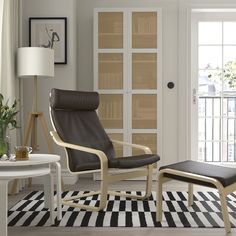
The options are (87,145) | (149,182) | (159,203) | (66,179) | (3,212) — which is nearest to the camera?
(3,212)

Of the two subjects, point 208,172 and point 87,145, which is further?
point 87,145

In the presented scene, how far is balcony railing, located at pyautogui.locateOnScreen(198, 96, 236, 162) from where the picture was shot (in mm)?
5055

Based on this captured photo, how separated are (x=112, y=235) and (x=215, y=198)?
1.46 metres

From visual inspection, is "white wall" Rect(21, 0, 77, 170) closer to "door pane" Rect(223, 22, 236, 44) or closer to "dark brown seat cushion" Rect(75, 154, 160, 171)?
"dark brown seat cushion" Rect(75, 154, 160, 171)

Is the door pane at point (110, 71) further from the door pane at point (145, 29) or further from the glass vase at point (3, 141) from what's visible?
the glass vase at point (3, 141)

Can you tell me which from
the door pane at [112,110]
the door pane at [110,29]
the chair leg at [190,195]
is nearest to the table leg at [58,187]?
the chair leg at [190,195]

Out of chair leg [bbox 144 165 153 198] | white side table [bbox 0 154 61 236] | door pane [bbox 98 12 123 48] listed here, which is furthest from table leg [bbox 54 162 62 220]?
door pane [bbox 98 12 123 48]

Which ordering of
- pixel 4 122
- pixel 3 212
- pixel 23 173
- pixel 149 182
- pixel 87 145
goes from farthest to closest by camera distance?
pixel 87 145 → pixel 149 182 → pixel 4 122 → pixel 23 173 → pixel 3 212

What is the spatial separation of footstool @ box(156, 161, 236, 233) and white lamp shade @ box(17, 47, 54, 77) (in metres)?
1.72

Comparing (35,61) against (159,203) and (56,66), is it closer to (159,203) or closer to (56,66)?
(56,66)

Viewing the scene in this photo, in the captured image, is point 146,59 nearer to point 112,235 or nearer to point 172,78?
point 172,78

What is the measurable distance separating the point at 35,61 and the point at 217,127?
8.10ft

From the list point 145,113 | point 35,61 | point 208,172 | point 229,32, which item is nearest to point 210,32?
point 229,32

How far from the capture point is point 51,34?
4.54 meters
